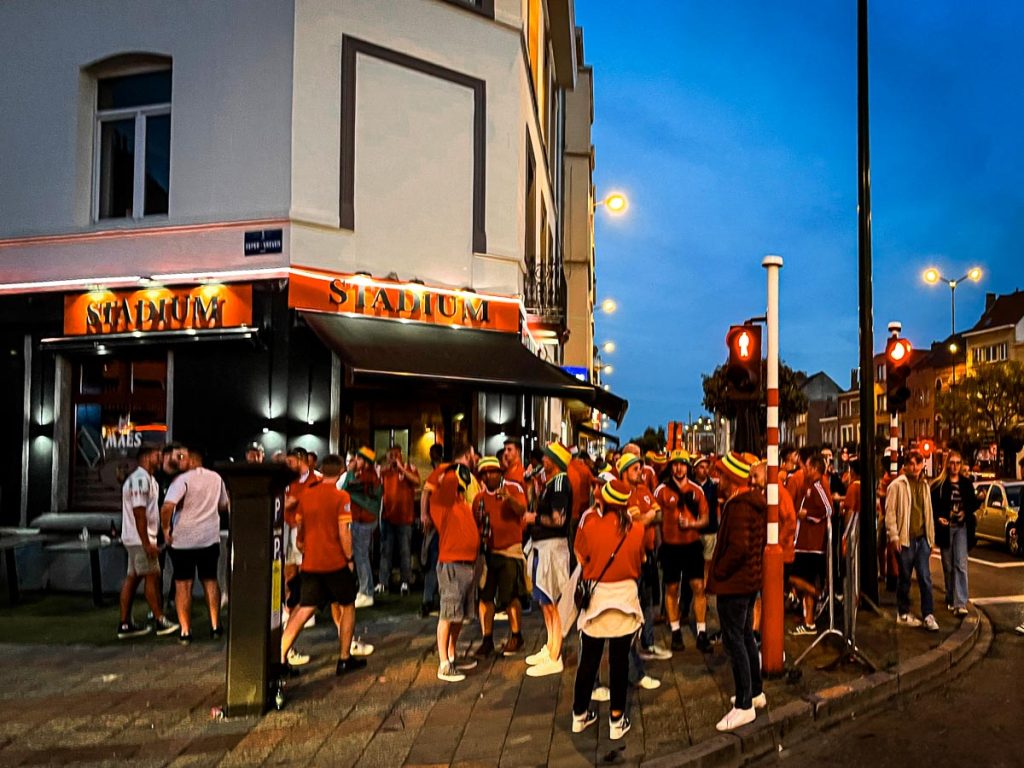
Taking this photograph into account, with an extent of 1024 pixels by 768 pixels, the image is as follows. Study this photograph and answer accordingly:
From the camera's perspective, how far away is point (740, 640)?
5922 millimetres

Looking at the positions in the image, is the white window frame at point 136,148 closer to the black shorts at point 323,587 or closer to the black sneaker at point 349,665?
the black shorts at point 323,587

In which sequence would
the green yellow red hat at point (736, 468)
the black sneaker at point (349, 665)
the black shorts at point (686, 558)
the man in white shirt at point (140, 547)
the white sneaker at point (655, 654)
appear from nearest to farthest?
the green yellow red hat at point (736, 468)
the black sneaker at point (349, 665)
the white sneaker at point (655, 654)
the black shorts at point (686, 558)
the man in white shirt at point (140, 547)

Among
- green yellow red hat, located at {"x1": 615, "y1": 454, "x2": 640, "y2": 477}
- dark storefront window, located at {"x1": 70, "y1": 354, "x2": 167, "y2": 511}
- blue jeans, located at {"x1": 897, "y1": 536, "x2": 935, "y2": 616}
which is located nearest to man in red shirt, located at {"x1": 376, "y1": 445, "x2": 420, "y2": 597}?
dark storefront window, located at {"x1": 70, "y1": 354, "x2": 167, "y2": 511}

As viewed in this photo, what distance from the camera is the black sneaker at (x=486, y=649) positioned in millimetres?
7863

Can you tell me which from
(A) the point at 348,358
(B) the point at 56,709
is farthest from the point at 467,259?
(B) the point at 56,709

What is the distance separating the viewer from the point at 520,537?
798 cm

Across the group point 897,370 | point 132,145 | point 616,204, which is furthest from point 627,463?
point 616,204

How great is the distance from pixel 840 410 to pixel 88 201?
Result: 292 ft

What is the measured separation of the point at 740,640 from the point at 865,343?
5.81 metres

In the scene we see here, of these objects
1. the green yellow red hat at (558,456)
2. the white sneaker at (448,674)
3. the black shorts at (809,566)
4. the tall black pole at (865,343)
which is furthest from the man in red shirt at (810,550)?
the white sneaker at (448,674)

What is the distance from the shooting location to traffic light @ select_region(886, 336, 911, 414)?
11.6m

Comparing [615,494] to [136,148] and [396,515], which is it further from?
[136,148]

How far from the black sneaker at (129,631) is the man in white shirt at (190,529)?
2.11 ft

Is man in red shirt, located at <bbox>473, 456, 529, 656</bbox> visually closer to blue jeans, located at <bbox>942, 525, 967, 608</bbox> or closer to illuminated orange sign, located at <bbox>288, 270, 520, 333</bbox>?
blue jeans, located at <bbox>942, 525, 967, 608</bbox>
